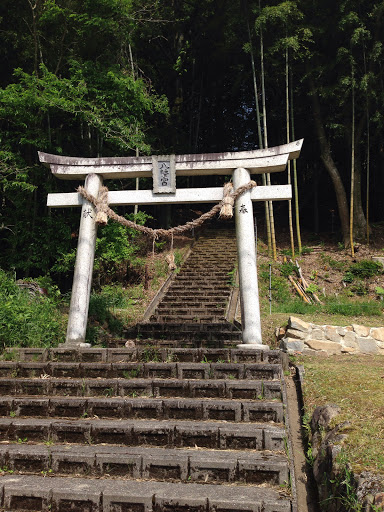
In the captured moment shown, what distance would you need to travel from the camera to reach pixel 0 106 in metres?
10.3

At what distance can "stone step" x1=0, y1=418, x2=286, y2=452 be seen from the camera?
371cm

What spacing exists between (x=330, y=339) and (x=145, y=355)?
3.45 meters

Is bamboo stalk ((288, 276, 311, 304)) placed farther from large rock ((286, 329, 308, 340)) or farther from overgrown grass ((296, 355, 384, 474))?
overgrown grass ((296, 355, 384, 474))

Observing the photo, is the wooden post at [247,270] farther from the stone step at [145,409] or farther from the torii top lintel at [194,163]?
the stone step at [145,409]

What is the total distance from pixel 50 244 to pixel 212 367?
7.21 meters

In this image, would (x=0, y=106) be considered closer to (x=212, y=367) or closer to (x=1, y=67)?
(x=1, y=67)

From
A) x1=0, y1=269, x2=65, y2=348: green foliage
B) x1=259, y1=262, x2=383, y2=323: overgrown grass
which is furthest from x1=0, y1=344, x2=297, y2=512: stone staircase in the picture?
x1=259, y1=262, x2=383, y2=323: overgrown grass

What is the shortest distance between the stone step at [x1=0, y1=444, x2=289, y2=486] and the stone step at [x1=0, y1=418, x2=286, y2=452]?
9 cm

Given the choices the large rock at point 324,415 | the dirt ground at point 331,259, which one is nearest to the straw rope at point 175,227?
the large rock at point 324,415

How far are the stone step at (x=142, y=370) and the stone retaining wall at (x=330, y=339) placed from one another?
2357 mm

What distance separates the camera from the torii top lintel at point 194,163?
21.2ft

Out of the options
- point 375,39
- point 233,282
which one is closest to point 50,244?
point 233,282

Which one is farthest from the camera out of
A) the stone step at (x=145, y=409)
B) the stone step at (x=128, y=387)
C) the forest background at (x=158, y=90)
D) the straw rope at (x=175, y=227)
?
the forest background at (x=158, y=90)

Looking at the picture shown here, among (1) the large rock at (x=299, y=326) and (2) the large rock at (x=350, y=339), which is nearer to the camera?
(1) the large rock at (x=299, y=326)
